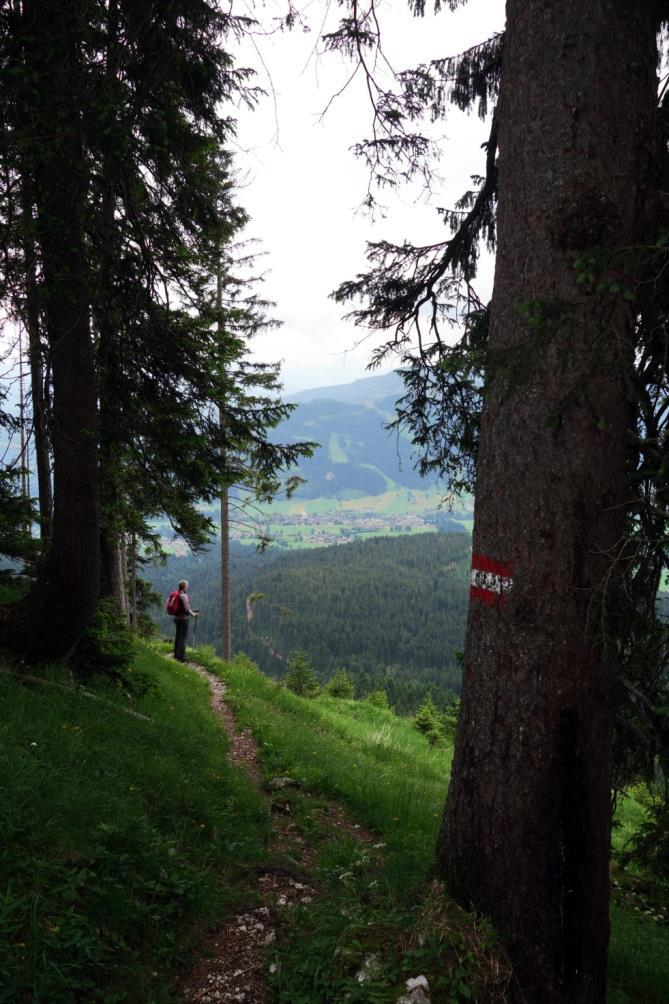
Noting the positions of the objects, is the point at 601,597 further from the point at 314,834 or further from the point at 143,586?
the point at 143,586

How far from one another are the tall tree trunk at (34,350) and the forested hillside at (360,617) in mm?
68945

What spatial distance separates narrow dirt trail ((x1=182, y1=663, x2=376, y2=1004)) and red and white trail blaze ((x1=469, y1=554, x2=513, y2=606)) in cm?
240

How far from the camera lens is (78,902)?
2924 millimetres

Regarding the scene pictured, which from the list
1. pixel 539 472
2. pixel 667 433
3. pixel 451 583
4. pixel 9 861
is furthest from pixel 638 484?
pixel 451 583

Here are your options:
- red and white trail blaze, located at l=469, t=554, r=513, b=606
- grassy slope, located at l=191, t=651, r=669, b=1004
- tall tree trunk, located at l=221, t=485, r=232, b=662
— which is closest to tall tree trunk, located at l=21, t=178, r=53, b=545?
red and white trail blaze, located at l=469, t=554, r=513, b=606

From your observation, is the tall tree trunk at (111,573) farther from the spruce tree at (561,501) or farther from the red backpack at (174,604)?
the spruce tree at (561,501)

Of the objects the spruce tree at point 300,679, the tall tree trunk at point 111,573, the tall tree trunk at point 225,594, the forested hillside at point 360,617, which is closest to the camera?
the tall tree trunk at point 111,573

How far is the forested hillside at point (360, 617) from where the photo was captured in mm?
110188

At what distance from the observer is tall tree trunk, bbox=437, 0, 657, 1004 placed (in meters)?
2.57

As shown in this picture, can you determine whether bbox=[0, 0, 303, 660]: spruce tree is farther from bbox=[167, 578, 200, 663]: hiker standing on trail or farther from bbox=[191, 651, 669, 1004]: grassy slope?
bbox=[167, 578, 200, 663]: hiker standing on trail

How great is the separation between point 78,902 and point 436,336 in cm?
493

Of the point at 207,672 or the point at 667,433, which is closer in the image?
the point at 667,433

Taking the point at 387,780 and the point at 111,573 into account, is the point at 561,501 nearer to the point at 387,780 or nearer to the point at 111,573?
the point at 387,780

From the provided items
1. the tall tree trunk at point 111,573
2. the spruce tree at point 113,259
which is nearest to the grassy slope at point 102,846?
the spruce tree at point 113,259
